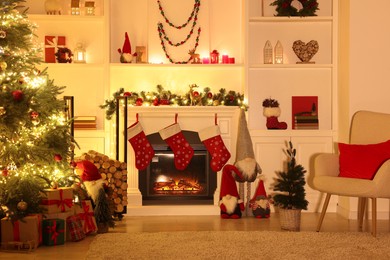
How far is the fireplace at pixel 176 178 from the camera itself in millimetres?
6867

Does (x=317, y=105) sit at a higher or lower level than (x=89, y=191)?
higher

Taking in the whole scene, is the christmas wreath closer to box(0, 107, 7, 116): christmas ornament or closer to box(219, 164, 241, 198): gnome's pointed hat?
box(219, 164, 241, 198): gnome's pointed hat

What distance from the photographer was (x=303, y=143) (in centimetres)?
670

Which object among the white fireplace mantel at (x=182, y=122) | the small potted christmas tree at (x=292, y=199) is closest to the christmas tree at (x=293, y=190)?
the small potted christmas tree at (x=292, y=199)

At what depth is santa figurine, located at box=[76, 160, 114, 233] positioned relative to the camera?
5323mm

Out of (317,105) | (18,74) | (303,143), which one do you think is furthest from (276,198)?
(18,74)

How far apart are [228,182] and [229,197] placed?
0.15 metres

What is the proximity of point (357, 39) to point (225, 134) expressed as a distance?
1.65 meters

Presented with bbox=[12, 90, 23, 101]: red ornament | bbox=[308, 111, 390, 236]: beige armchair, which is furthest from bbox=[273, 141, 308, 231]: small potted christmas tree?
bbox=[12, 90, 23, 101]: red ornament

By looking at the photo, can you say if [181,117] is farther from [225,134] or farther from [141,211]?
[141,211]

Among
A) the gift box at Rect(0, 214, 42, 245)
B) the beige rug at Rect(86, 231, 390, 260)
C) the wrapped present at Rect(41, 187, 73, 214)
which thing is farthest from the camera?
the wrapped present at Rect(41, 187, 73, 214)

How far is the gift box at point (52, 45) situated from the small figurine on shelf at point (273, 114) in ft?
7.40

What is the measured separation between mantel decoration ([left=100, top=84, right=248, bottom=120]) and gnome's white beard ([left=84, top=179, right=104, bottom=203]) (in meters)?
1.38

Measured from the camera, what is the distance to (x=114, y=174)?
6.07 m
